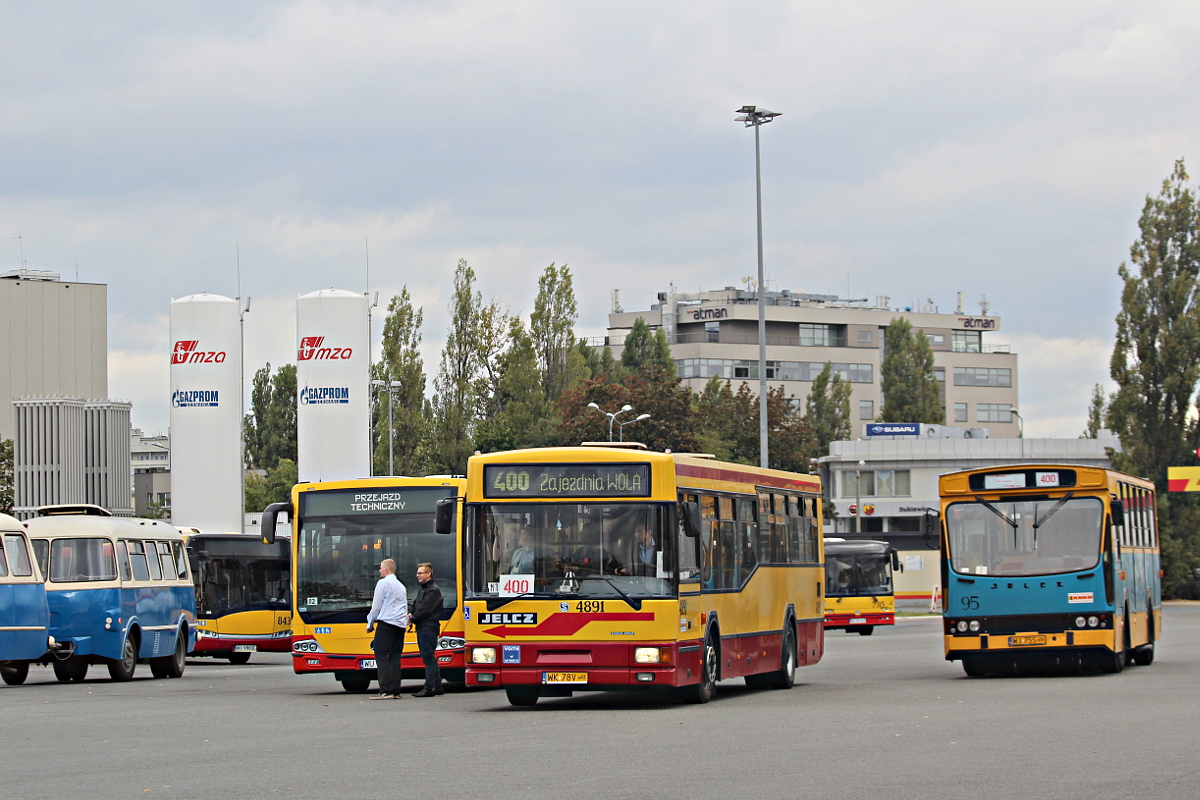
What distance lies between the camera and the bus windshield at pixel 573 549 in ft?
58.3

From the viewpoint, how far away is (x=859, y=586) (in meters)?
48.9

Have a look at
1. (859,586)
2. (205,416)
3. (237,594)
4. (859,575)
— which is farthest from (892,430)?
(237,594)

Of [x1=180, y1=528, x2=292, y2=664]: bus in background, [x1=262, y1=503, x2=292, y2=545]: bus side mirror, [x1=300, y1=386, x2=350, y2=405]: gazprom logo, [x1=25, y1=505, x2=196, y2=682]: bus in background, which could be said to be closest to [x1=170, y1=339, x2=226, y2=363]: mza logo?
[x1=300, y1=386, x2=350, y2=405]: gazprom logo

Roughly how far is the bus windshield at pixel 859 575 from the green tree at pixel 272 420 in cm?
6080

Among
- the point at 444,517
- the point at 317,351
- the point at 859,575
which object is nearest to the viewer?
the point at 444,517

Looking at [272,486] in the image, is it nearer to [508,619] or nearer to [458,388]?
[458,388]

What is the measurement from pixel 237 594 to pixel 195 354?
65.6 ft

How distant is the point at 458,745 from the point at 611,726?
2.10m

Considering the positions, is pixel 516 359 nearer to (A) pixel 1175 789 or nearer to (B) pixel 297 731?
(B) pixel 297 731

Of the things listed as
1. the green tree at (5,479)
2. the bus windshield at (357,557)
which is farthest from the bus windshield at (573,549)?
the green tree at (5,479)

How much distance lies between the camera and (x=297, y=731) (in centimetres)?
1566

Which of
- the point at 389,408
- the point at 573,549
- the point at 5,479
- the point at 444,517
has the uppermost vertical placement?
the point at 389,408

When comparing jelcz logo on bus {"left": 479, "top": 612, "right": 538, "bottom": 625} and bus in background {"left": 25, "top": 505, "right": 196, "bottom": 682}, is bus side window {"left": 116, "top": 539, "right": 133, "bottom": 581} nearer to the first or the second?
bus in background {"left": 25, "top": 505, "right": 196, "bottom": 682}

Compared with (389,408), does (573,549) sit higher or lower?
lower
